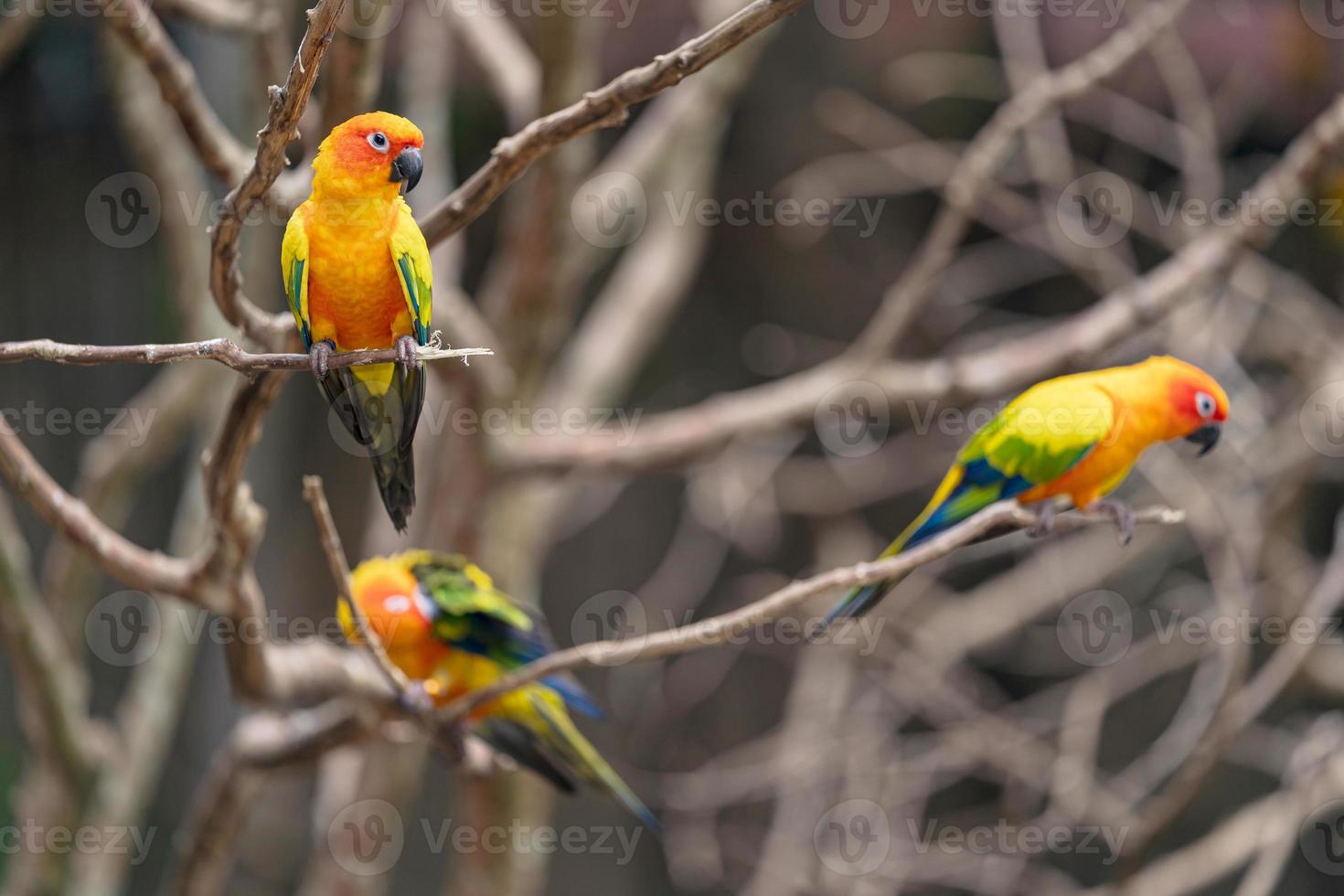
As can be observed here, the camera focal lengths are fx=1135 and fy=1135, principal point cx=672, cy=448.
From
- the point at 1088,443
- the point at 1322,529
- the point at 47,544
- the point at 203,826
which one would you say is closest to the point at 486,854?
the point at 203,826

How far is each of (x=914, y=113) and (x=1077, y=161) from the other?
92 centimetres

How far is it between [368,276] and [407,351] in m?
0.25

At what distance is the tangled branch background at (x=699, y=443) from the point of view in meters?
3.03

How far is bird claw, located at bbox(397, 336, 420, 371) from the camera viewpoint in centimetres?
157

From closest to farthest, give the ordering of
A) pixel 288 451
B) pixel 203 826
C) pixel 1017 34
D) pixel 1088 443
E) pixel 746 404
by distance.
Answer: pixel 1088 443 → pixel 203 826 → pixel 746 404 → pixel 1017 34 → pixel 288 451

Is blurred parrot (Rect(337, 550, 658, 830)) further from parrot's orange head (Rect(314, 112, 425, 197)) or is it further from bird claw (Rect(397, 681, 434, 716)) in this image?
parrot's orange head (Rect(314, 112, 425, 197))

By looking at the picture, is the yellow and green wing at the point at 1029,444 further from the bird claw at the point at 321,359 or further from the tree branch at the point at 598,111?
the bird claw at the point at 321,359

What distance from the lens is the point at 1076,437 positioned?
8.52ft

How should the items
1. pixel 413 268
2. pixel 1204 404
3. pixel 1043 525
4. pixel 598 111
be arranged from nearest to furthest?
pixel 413 268
pixel 598 111
pixel 1043 525
pixel 1204 404

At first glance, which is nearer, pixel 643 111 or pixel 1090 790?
pixel 1090 790

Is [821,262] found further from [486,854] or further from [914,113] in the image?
[486,854]

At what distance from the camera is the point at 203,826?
134 inches

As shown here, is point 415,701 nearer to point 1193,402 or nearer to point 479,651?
point 479,651

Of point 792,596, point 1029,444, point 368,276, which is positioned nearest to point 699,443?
point 1029,444
